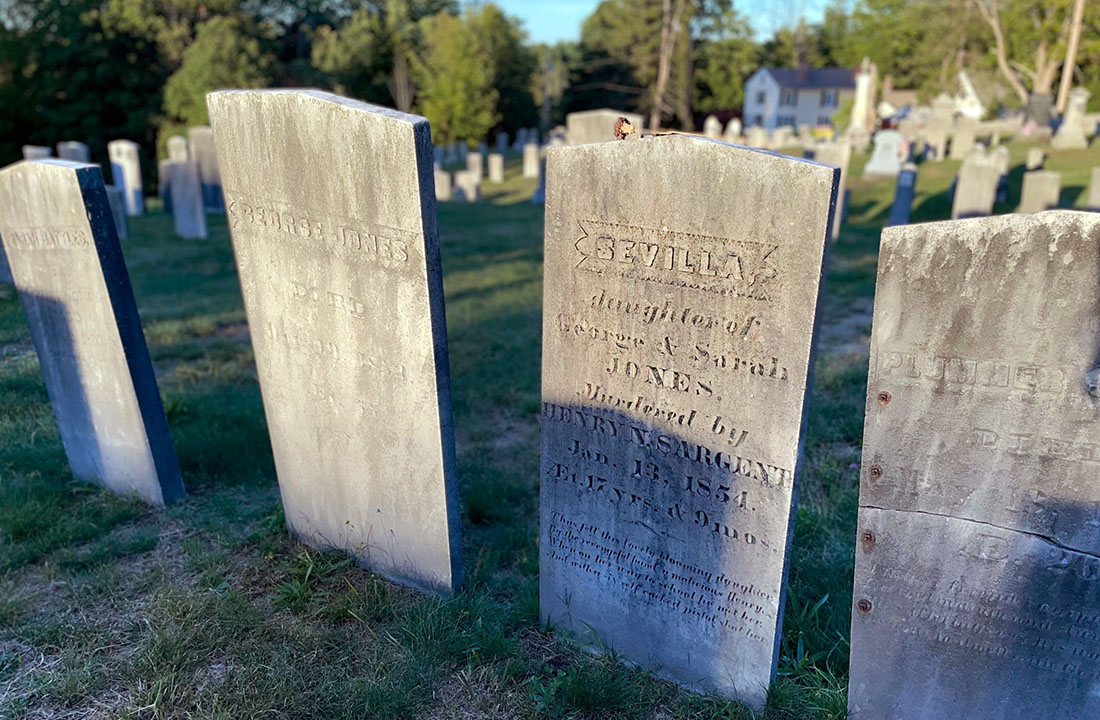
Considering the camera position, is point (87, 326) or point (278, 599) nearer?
point (278, 599)

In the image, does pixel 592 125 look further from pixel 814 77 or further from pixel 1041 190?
pixel 814 77

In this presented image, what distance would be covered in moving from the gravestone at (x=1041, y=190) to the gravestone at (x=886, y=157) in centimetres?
834

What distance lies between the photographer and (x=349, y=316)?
331 cm

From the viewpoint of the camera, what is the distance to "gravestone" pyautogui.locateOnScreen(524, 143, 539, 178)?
80.3 ft

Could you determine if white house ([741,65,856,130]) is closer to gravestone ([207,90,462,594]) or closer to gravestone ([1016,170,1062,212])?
gravestone ([1016,170,1062,212])

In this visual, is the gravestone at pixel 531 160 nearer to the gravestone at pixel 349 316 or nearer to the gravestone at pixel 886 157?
the gravestone at pixel 886 157

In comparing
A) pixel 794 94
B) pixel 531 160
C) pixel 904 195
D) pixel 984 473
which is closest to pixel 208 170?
pixel 531 160

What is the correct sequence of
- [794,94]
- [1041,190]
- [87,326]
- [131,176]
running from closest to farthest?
[87,326]
[1041,190]
[131,176]
[794,94]

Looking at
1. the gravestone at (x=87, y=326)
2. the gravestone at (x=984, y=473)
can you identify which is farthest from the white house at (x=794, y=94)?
the gravestone at (x=984, y=473)

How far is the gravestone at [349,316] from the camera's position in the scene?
298cm

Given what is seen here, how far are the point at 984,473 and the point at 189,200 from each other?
13347 millimetres

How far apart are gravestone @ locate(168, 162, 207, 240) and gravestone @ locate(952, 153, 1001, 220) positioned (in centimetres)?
1199

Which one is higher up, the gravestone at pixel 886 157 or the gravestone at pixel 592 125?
the gravestone at pixel 592 125

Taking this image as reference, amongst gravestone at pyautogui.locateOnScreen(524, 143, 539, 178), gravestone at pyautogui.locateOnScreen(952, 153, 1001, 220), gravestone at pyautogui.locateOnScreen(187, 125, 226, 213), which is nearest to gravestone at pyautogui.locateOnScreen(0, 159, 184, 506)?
gravestone at pyautogui.locateOnScreen(952, 153, 1001, 220)
